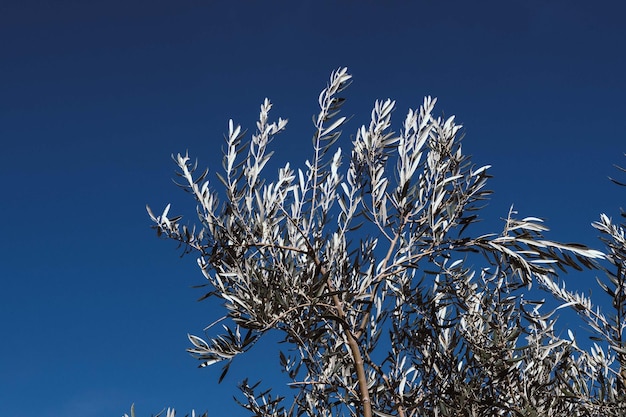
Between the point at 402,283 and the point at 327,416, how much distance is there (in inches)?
51.6

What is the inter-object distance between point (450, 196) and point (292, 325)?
5.26 ft

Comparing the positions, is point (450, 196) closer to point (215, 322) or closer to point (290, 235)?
point (290, 235)

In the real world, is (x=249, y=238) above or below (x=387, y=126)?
below

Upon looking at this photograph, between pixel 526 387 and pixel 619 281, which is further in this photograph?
pixel 526 387

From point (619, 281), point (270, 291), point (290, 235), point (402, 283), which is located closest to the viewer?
point (270, 291)

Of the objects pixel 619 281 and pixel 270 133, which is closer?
pixel 619 281

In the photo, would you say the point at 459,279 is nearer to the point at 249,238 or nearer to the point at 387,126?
the point at 387,126

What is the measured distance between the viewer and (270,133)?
5883mm

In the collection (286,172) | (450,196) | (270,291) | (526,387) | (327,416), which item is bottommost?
(526,387)

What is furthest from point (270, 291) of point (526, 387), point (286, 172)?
point (526, 387)

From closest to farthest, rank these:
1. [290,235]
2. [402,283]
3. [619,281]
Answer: [619,281]
[290,235]
[402,283]

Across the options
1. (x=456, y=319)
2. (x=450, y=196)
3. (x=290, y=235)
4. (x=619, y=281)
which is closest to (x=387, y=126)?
(x=450, y=196)

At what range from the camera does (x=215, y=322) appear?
498 centimetres

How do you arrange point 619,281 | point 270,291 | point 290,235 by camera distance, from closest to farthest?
point 270,291 → point 619,281 → point 290,235
